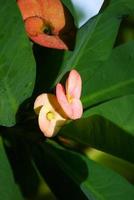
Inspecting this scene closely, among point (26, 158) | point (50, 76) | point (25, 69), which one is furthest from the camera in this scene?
point (26, 158)

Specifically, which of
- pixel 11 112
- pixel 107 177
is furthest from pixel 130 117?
pixel 11 112

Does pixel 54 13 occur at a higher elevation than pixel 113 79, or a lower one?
higher

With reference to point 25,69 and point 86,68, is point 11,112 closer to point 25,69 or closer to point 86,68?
point 25,69

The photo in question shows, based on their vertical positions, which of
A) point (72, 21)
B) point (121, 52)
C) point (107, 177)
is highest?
point (72, 21)

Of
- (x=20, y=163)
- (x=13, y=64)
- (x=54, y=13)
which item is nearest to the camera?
(x=13, y=64)

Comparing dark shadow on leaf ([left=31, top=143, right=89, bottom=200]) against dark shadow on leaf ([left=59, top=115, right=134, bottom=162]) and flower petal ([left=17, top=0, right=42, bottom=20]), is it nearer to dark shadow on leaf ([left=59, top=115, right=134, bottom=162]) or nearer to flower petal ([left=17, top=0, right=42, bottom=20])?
dark shadow on leaf ([left=59, top=115, right=134, bottom=162])

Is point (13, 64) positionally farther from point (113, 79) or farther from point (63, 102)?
point (113, 79)

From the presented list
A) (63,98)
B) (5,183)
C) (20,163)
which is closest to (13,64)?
(63,98)

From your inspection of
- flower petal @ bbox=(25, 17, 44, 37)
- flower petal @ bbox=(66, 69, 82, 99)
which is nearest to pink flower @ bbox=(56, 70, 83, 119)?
flower petal @ bbox=(66, 69, 82, 99)
